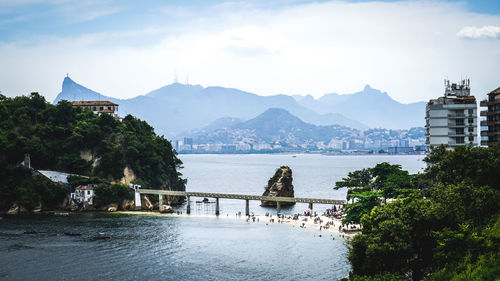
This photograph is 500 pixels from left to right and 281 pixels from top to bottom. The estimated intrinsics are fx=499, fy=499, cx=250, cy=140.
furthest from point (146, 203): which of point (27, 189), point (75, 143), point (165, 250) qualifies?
point (165, 250)

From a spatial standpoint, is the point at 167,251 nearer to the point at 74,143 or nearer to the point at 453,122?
the point at 453,122

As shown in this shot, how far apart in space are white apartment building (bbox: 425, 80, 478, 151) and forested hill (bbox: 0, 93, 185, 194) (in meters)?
65.8

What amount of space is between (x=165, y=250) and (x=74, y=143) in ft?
199

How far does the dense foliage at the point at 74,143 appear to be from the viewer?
11375 cm

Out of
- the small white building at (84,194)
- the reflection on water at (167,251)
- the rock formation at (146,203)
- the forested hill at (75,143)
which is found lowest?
the reflection on water at (167,251)

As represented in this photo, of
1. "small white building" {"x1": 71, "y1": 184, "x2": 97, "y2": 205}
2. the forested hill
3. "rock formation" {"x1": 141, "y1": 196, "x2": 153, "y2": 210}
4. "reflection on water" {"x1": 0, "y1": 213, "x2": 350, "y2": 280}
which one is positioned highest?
the forested hill

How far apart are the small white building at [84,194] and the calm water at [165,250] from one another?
1058cm

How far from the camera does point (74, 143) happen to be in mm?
119875

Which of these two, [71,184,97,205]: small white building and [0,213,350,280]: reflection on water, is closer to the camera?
[0,213,350,280]: reflection on water

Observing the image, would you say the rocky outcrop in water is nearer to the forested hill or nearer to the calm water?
the calm water

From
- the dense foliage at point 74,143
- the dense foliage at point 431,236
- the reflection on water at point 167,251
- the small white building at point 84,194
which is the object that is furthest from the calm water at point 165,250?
the dense foliage at point 74,143

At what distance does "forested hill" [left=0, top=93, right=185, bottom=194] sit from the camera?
114062 millimetres

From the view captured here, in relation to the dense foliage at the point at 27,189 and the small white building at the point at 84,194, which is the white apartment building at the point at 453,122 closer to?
the small white building at the point at 84,194

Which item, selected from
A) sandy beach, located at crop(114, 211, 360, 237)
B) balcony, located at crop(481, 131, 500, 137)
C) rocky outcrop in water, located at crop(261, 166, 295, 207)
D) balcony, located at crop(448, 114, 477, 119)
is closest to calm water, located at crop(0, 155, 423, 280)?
sandy beach, located at crop(114, 211, 360, 237)
